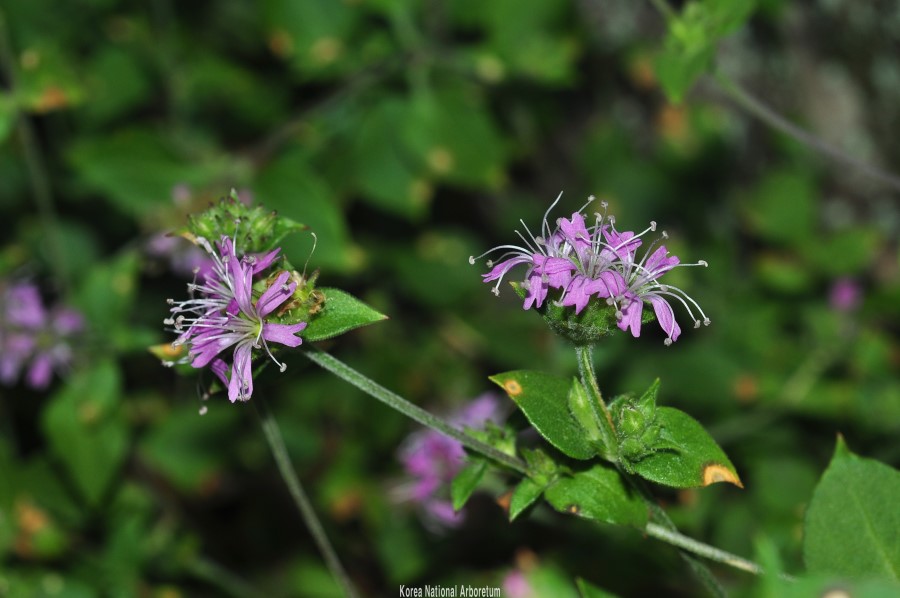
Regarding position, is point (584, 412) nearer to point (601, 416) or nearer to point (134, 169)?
point (601, 416)

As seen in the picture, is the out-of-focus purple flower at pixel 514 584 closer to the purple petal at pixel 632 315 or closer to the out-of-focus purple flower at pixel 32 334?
the purple petal at pixel 632 315

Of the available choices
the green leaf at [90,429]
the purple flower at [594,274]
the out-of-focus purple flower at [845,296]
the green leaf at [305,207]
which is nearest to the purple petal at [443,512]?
the green leaf at [305,207]

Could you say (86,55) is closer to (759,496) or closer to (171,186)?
(171,186)

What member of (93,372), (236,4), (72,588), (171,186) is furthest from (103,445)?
(236,4)

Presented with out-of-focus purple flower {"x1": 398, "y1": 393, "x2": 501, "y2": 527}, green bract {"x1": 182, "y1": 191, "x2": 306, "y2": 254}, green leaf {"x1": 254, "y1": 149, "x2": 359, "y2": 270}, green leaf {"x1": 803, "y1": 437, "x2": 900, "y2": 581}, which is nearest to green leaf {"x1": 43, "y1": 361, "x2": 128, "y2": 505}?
green leaf {"x1": 254, "y1": 149, "x2": 359, "y2": 270}

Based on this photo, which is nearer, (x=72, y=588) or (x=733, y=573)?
(x=733, y=573)

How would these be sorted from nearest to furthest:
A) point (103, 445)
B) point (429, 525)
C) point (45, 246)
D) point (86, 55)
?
point (429, 525) → point (103, 445) → point (45, 246) → point (86, 55)

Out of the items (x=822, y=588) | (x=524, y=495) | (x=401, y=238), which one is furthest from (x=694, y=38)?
(x=822, y=588)
